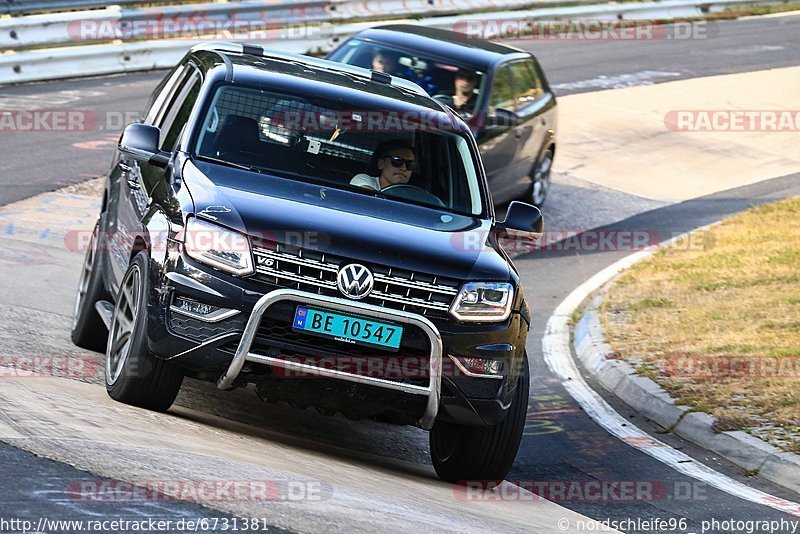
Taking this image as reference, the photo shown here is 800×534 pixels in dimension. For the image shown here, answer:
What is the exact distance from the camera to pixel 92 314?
25.9 feet

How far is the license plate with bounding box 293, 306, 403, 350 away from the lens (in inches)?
235

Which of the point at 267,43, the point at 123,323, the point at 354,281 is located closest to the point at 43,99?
the point at 267,43

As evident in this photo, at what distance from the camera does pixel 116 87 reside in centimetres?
1812

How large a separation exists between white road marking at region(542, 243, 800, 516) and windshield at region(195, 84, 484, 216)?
193 centimetres

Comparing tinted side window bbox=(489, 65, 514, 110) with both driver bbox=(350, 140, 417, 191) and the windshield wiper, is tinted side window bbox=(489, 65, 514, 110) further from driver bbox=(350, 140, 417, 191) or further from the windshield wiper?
the windshield wiper

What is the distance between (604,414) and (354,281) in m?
3.33

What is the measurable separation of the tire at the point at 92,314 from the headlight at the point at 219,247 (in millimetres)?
1831

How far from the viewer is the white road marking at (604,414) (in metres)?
7.28

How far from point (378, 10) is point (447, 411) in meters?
18.4

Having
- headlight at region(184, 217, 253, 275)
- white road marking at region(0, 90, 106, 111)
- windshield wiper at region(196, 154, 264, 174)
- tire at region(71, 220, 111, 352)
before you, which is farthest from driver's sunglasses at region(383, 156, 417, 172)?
white road marking at region(0, 90, 106, 111)

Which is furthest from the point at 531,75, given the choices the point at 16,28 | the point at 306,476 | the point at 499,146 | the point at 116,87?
the point at 306,476

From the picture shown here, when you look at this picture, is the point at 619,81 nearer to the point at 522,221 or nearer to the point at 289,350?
the point at 522,221

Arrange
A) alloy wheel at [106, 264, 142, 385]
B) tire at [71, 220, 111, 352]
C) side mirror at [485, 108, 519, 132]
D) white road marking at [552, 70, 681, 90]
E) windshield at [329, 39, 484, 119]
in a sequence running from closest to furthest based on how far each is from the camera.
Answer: alloy wheel at [106, 264, 142, 385] → tire at [71, 220, 111, 352] → side mirror at [485, 108, 519, 132] → windshield at [329, 39, 484, 119] → white road marking at [552, 70, 681, 90]

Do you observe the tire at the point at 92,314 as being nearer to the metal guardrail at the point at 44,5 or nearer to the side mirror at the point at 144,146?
the side mirror at the point at 144,146
